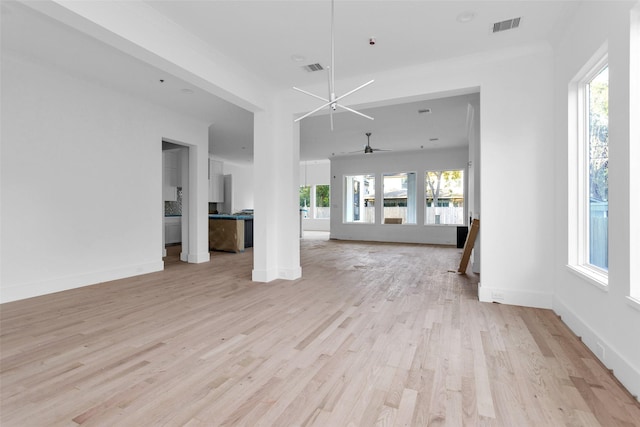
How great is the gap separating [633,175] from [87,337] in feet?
13.6

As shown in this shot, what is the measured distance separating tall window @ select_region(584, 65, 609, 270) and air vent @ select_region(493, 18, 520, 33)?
0.88 metres

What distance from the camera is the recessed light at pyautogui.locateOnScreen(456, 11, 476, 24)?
112 inches

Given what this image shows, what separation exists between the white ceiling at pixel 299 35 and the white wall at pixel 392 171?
6.39m

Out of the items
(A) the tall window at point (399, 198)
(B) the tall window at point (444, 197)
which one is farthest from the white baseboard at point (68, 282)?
(B) the tall window at point (444, 197)

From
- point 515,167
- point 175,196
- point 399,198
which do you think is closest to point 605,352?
point 515,167

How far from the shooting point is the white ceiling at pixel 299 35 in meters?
2.76

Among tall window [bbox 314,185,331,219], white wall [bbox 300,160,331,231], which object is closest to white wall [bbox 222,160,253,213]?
white wall [bbox 300,160,331,231]

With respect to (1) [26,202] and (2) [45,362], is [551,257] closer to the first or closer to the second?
(2) [45,362]

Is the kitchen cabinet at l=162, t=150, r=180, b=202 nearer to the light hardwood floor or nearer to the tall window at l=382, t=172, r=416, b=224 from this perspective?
the light hardwood floor

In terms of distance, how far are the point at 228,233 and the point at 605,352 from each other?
7074 mm

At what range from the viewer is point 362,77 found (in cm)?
414

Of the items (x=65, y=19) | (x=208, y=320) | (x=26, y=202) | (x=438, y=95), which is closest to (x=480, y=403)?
(x=208, y=320)

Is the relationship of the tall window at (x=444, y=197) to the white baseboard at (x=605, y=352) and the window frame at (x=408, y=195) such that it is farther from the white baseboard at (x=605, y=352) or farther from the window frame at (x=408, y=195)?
the white baseboard at (x=605, y=352)

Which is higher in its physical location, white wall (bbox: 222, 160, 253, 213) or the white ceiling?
the white ceiling
